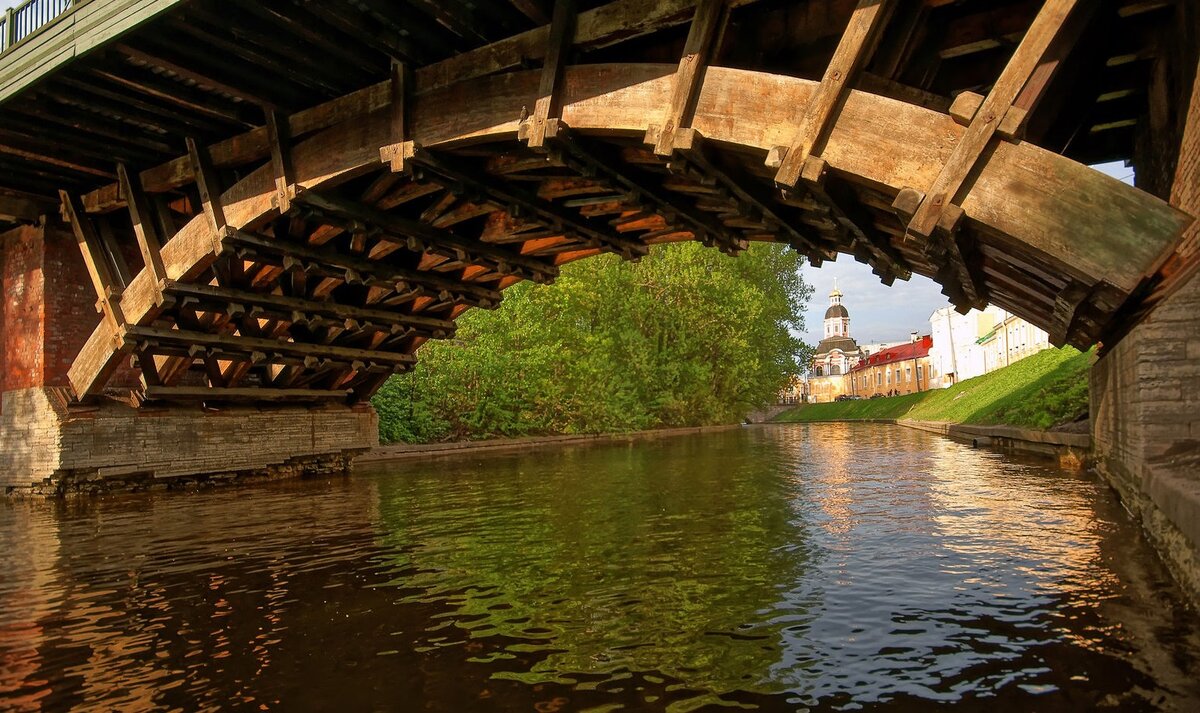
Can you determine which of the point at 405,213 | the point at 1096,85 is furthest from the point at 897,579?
the point at 405,213

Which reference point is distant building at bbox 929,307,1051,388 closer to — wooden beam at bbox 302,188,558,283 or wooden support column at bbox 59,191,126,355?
wooden beam at bbox 302,188,558,283

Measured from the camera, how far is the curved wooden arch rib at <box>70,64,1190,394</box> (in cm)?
496

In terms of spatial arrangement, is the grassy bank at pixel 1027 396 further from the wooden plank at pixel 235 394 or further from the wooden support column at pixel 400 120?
the wooden plank at pixel 235 394

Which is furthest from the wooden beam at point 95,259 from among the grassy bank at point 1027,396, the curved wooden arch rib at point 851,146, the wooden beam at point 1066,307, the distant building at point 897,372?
the distant building at point 897,372

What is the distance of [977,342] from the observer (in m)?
59.9

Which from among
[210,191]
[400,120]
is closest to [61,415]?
[210,191]

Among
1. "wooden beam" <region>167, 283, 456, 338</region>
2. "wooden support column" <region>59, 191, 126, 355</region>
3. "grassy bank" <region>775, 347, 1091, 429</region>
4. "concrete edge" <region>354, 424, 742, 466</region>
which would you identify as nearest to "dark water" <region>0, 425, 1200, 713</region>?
"wooden support column" <region>59, 191, 126, 355</region>

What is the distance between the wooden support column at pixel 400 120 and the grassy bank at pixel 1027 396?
1539 centimetres

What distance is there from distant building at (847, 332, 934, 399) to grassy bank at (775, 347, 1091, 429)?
44.3 meters

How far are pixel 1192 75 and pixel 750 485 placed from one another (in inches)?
336

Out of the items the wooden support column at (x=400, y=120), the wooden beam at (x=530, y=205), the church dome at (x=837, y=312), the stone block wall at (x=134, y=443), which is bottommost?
the stone block wall at (x=134, y=443)

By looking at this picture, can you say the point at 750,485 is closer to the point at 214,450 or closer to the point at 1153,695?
the point at 1153,695

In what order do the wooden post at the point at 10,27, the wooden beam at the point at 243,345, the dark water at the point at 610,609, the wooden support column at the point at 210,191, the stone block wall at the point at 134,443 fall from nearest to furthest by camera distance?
the dark water at the point at 610,609 < the wooden post at the point at 10,27 < the wooden support column at the point at 210,191 < the wooden beam at the point at 243,345 < the stone block wall at the point at 134,443

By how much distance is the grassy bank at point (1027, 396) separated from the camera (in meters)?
17.8
